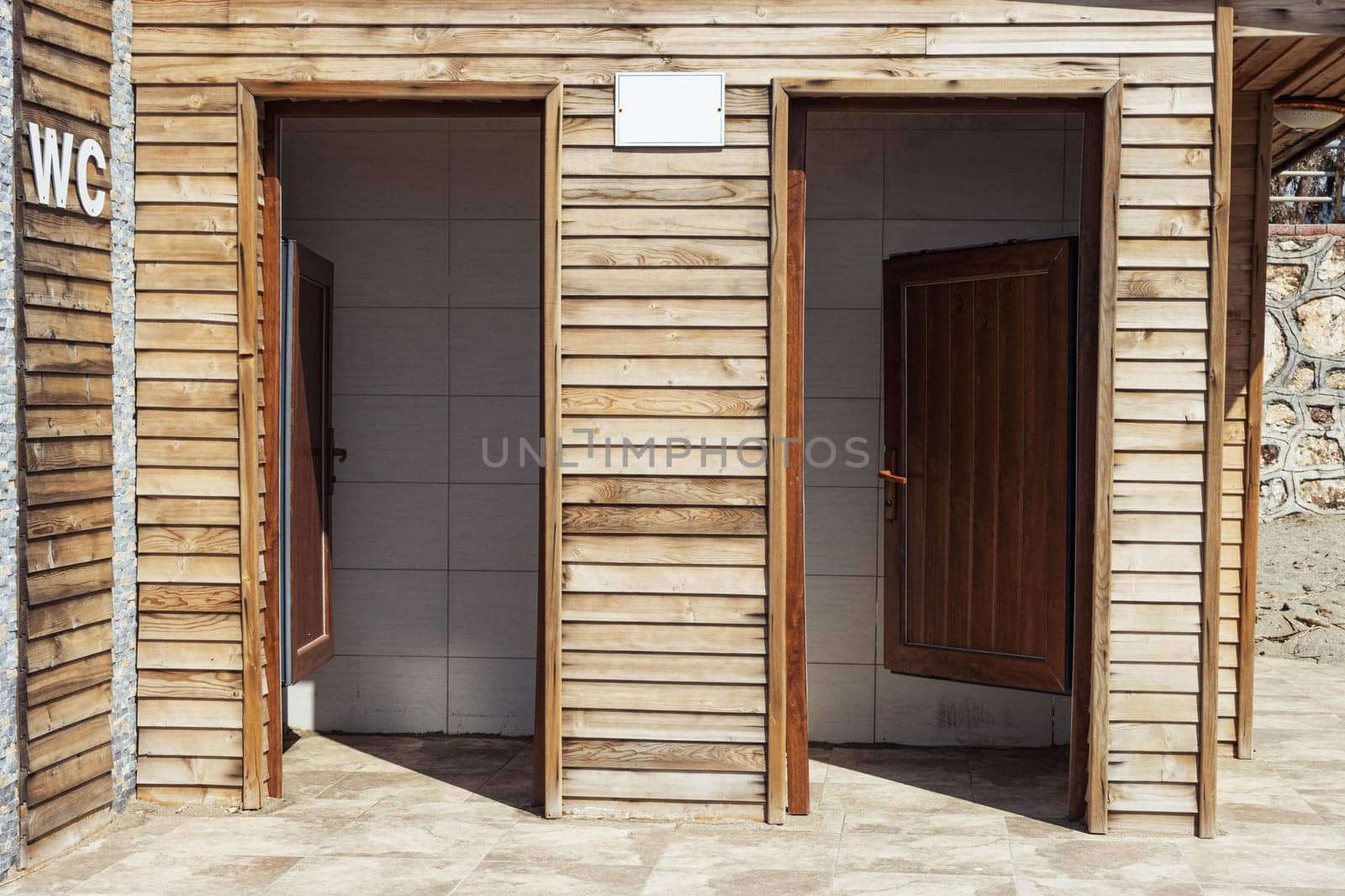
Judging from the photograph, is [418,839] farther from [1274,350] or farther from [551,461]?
[1274,350]

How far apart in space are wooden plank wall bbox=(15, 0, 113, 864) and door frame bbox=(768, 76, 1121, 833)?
7.11 ft

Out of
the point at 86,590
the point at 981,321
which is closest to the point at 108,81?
the point at 86,590

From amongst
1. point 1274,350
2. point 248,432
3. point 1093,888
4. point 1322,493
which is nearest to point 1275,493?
point 1322,493

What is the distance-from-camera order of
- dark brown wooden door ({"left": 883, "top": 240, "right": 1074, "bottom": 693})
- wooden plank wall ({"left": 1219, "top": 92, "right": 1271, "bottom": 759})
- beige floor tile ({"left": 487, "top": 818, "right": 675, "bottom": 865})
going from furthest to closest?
wooden plank wall ({"left": 1219, "top": 92, "right": 1271, "bottom": 759}), dark brown wooden door ({"left": 883, "top": 240, "right": 1074, "bottom": 693}), beige floor tile ({"left": 487, "top": 818, "right": 675, "bottom": 865})

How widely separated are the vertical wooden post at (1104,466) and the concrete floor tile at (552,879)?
152 cm

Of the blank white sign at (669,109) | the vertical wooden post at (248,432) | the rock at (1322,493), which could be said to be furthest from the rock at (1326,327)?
the vertical wooden post at (248,432)

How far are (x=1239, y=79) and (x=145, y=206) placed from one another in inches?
163

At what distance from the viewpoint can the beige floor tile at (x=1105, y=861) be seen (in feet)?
12.9

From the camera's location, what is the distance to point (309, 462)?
5195 mm

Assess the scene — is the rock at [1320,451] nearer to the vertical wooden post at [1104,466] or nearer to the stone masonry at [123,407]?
the vertical wooden post at [1104,466]

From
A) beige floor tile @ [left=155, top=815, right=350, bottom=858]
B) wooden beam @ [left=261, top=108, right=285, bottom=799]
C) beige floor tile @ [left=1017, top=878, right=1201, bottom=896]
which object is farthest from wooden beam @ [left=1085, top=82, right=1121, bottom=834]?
wooden beam @ [left=261, top=108, right=285, bottom=799]

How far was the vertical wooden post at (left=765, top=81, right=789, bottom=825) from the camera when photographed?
4.43 meters

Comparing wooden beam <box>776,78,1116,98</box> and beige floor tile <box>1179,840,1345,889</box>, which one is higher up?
wooden beam <box>776,78,1116,98</box>

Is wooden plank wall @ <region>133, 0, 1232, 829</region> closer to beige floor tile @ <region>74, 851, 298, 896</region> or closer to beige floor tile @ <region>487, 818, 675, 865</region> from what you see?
beige floor tile @ <region>487, 818, 675, 865</region>
